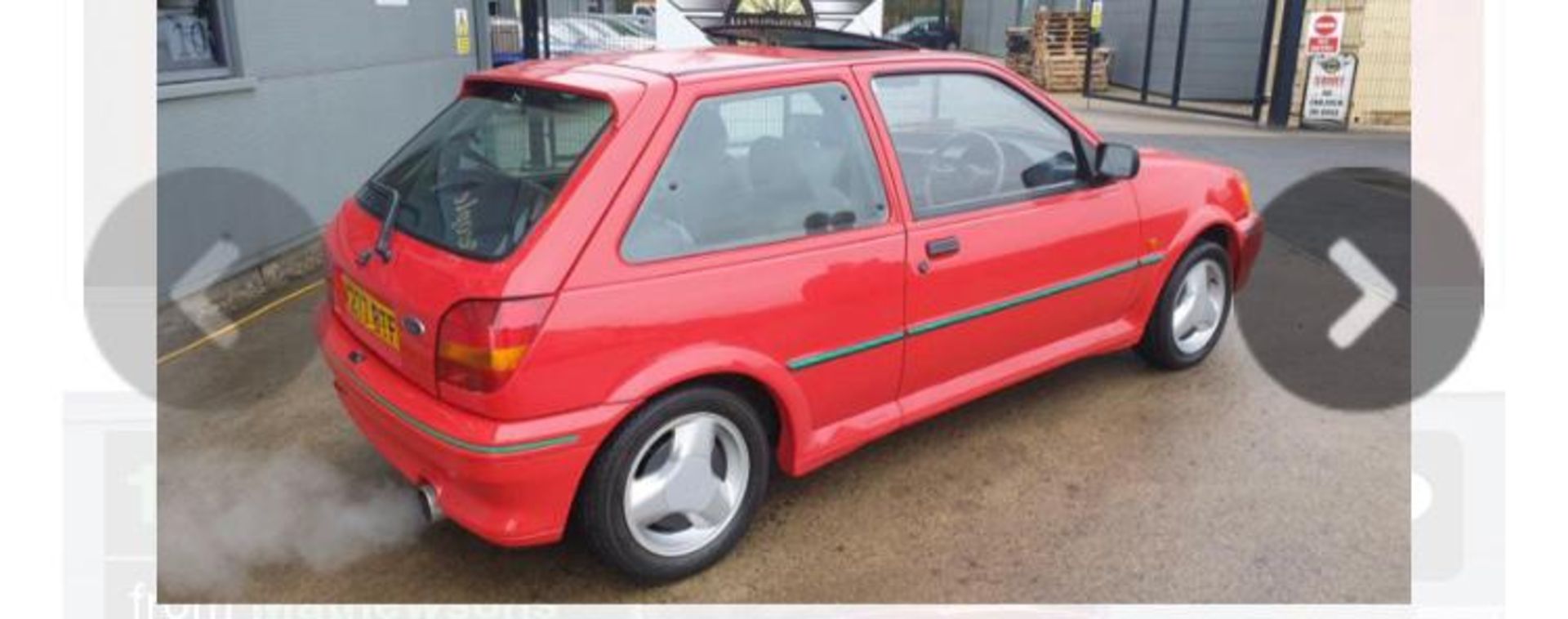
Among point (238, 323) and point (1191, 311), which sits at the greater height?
point (1191, 311)

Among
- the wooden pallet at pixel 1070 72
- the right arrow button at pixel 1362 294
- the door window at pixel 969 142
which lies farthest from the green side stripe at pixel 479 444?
the wooden pallet at pixel 1070 72

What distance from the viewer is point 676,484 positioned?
114 inches

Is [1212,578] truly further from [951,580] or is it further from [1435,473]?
[1435,473]

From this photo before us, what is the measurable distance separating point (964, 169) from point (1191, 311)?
5.21 feet

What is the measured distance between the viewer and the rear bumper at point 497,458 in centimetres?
253

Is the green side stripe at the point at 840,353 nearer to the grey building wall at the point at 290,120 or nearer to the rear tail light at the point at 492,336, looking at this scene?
the rear tail light at the point at 492,336

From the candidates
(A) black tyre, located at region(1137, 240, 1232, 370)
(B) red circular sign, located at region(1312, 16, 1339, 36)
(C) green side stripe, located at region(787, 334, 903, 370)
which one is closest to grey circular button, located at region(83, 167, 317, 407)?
(C) green side stripe, located at region(787, 334, 903, 370)

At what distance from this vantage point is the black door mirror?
12.6 ft

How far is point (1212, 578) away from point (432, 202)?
8.43 feet

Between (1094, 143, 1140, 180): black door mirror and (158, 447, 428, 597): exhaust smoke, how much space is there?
269cm

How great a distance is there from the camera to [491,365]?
2498 mm

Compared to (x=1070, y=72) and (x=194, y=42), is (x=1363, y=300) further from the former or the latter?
(x=1070, y=72)

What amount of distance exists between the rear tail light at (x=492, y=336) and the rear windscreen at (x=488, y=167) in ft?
0.55

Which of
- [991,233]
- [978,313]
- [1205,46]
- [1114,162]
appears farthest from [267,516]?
[1205,46]
